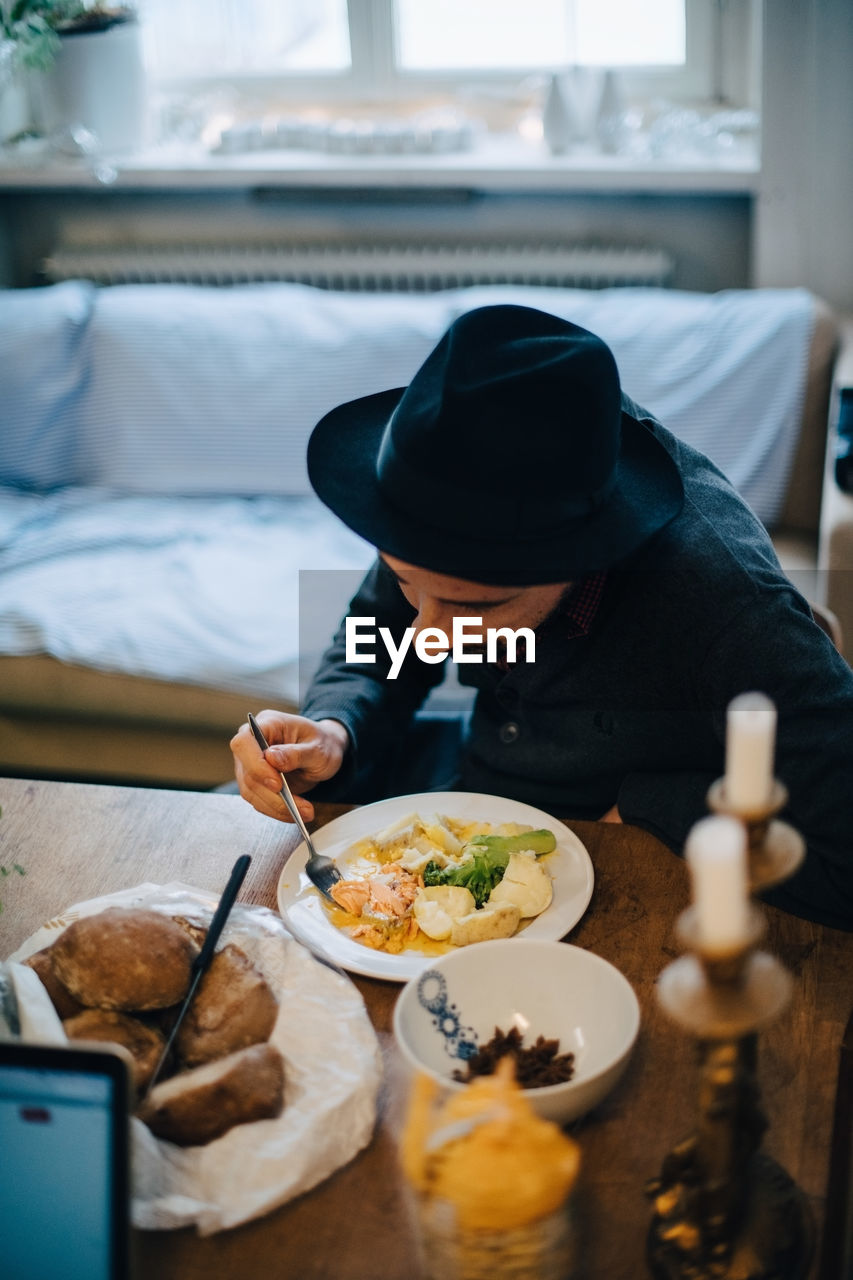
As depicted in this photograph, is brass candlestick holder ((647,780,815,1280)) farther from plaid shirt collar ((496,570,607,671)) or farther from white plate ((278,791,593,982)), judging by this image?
plaid shirt collar ((496,570,607,671))

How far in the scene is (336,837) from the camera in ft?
4.03

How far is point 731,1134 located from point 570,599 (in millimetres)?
676

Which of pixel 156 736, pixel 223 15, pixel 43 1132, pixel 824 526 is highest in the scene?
pixel 223 15

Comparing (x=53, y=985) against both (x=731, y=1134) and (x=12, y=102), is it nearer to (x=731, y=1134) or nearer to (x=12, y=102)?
A: (x=731, y=1134)

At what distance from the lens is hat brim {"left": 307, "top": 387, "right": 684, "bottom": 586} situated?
3.47 ft

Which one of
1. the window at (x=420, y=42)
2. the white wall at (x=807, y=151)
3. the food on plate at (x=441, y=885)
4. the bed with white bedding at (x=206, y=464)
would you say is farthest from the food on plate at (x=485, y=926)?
the window at (x=420, y=42)

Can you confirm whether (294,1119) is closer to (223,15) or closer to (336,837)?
(336,837)

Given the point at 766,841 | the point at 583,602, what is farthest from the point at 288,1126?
the point at 583,602

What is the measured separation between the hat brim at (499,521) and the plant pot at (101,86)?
2.35 m

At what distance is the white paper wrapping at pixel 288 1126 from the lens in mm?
810

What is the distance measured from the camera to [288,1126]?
2.78ft

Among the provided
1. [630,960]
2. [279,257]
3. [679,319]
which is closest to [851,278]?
[679,319]

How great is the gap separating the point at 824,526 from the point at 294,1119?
1529 millimetres

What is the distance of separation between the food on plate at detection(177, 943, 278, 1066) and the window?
286 centimetres
